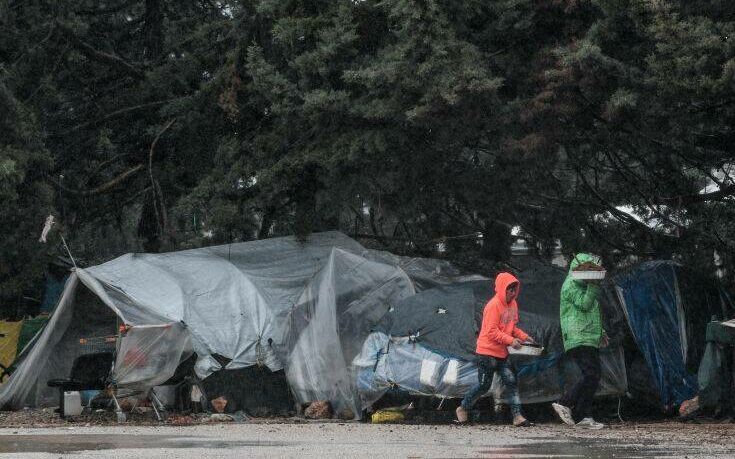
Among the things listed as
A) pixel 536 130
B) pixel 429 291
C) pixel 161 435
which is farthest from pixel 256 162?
pixel 161 435

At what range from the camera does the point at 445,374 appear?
45.3 feet

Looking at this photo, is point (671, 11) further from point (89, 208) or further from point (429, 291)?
point (89, 208)

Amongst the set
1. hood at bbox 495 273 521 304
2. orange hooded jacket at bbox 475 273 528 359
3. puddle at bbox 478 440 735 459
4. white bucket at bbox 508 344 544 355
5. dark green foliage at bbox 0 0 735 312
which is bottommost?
puddle at bbox 478 440 735 459

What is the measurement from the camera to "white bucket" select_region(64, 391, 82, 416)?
15016 mm

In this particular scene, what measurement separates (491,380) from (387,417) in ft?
4.78

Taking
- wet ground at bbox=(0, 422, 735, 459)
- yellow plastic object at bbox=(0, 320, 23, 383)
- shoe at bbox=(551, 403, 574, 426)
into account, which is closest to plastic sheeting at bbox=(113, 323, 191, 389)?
wet ground at bbox=(0, 422, 735, 459)

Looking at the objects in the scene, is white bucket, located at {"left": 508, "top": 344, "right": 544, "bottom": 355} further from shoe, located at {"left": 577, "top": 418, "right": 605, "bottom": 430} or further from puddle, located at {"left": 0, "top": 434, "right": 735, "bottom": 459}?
puddle, located at {"left": 0, "top": 434, "right": 735, "bottom": 459}

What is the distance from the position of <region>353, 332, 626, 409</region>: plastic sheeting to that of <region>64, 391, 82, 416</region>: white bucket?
11.8ft

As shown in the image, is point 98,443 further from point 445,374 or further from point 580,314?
point 580,314

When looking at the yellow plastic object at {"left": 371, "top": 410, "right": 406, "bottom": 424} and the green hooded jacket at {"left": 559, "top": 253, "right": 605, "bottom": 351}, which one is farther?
the yellow plastic object at {"left": 371, "top": 410, "right": 406, "bottom": 424}

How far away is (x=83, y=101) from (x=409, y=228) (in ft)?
21.0

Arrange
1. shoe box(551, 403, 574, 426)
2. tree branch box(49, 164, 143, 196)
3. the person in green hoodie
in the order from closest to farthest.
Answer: the person in green hoodie
shoe box(551, 403, 574, 426)
tree branch box(49, 164, 143, 196)

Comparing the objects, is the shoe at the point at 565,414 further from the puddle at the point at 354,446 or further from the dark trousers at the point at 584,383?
the puddle at the point at 354,446

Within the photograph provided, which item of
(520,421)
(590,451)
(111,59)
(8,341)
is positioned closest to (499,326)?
(520,421)
